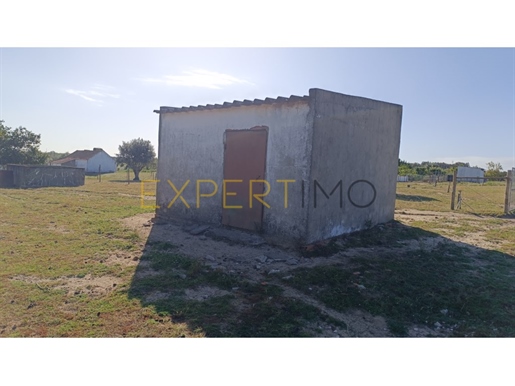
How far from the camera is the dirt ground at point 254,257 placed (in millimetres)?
4098

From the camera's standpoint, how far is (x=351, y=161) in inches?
321

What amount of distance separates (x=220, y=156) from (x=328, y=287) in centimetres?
450

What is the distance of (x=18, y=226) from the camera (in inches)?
340

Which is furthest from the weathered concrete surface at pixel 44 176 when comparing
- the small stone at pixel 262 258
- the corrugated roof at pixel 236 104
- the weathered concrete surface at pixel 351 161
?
the weathered concrete surface at pixel 351 161

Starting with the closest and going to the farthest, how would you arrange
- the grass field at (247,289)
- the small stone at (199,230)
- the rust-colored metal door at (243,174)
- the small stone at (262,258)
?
the grass field at (247,289) < the small stone at (262,258) < the rust-colored metal door at (243,174) < the small stone at (199,230)

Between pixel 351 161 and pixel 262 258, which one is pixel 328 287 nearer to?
pixel 262 258

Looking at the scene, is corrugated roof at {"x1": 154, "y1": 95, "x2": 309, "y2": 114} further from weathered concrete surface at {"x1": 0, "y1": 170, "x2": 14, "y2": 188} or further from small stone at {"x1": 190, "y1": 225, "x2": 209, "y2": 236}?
weathered concrete surface at {"x1": 0, "y1": 170, "x2": 14, "y2": 188}

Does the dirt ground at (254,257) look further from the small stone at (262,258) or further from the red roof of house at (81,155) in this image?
the red roof of house at (81,155)

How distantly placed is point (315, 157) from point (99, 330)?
4.84 meters

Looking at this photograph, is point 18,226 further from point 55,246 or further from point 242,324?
point 242,324

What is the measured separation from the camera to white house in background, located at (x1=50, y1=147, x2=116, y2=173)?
156 ft

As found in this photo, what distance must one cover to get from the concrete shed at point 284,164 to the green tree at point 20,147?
98.2 feet

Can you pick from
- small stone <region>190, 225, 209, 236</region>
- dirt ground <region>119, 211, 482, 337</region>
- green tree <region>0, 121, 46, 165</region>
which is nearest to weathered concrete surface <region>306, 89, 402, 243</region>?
dirt ground <region>119, 211, 482, 337</region>

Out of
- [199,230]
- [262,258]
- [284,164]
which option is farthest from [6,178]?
[262,258]
